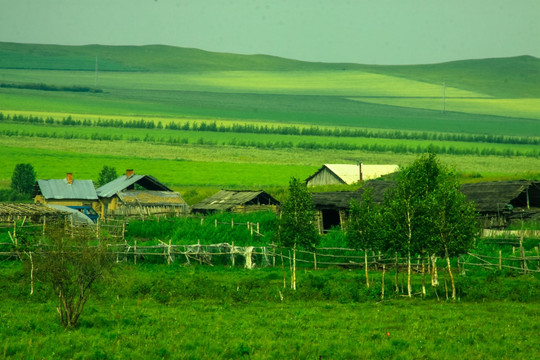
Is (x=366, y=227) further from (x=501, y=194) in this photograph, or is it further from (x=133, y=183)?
(x=133, y=183)

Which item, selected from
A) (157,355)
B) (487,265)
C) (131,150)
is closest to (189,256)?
(487,265)

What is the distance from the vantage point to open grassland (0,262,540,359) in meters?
23.0

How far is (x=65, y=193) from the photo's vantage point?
258 feet

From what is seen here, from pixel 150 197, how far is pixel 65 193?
9438mm

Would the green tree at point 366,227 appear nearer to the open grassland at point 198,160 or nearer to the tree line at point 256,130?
the open grassland at point 198,160

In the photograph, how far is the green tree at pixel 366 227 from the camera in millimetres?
35875

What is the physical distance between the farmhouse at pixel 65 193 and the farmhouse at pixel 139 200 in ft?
5.25

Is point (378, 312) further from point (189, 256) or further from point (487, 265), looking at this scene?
point (189, 256)

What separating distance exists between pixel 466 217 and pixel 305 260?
12.4 metres

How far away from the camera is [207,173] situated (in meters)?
120

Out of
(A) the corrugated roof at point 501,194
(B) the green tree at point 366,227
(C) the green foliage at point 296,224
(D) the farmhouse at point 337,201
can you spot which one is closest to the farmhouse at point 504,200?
(A) the corrugated roof at point 501,194

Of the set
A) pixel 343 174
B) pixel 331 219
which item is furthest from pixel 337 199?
pixel 343 174

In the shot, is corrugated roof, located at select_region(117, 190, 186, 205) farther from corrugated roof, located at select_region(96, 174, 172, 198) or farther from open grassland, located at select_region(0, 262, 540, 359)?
open grassland, located at select_region(0, 262, 540, 359)

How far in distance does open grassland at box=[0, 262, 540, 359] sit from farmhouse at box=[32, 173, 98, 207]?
40397 millimetres
